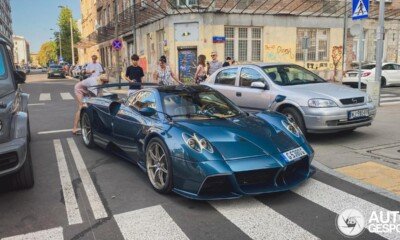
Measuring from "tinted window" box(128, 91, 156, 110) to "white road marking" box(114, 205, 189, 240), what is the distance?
1630 mm

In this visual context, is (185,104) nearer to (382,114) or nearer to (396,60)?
(382,114)

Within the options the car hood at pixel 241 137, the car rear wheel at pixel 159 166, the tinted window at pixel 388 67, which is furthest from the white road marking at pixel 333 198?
the tinted window at pixel 388 67

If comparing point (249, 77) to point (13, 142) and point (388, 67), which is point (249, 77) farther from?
point (388, 67)

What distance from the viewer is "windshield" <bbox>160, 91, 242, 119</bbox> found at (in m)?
5.09

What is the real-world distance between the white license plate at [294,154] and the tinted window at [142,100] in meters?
1.90

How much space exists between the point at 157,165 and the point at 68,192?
117 cm

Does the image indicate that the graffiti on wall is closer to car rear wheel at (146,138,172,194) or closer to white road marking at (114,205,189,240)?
car rear wheel at (146,138,172,194)

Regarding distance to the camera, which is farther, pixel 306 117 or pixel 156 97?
pixel 306 117

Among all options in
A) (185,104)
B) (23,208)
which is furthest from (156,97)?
(23,208)

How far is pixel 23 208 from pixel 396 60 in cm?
2770

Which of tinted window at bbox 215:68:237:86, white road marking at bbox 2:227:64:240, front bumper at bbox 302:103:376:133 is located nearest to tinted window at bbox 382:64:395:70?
tinted window at bbox 215:68:237:86

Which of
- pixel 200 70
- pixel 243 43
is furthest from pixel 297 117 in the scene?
pixel 243 43

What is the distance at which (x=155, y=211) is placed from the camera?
4.11 m

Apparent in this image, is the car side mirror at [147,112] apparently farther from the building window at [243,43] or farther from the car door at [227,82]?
the building window at [243,43]
